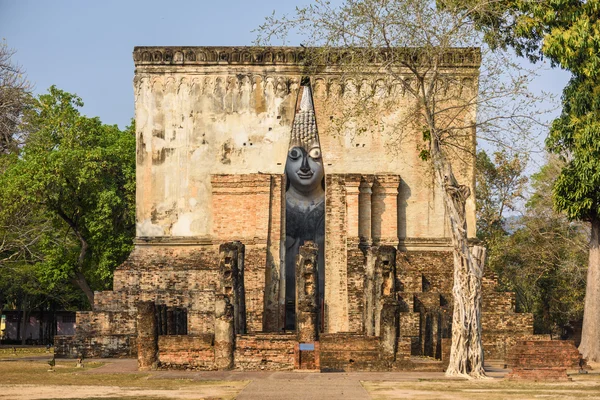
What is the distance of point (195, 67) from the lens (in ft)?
86.7

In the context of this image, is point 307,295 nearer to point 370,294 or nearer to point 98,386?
point 370,294

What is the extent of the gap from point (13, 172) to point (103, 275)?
4095 mm

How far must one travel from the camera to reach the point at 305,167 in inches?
1075

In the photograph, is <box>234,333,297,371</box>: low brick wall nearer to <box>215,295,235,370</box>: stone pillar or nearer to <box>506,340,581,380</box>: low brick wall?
<box>215,295,235,370</box>: stone pillar

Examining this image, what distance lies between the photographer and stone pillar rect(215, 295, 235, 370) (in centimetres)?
2022

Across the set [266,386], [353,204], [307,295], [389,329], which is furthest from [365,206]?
[266,386]

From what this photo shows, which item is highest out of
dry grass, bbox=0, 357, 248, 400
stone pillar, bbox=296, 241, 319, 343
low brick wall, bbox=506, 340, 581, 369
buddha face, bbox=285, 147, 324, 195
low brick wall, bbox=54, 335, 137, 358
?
buddha face, bbox=285, 147, 324, 195

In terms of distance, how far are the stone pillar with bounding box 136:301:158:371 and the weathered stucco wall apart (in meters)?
5.47

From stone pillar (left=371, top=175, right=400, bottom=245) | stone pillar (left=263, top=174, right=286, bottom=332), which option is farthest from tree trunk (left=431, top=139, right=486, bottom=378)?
stone pillar (left=263, top=174, right=286, bottom=332)

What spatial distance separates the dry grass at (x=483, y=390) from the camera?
49.0 ft

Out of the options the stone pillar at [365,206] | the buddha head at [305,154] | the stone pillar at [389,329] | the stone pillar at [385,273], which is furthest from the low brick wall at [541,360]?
the buddha head at [305,154]

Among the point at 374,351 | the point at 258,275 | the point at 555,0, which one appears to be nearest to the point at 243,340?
the point at 374,351

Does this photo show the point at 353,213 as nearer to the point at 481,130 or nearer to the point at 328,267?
the point at 328,267

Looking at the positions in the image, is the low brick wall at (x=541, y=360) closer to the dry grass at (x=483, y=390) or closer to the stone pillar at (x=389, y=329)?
the dry grass at (x=483, y=390)
